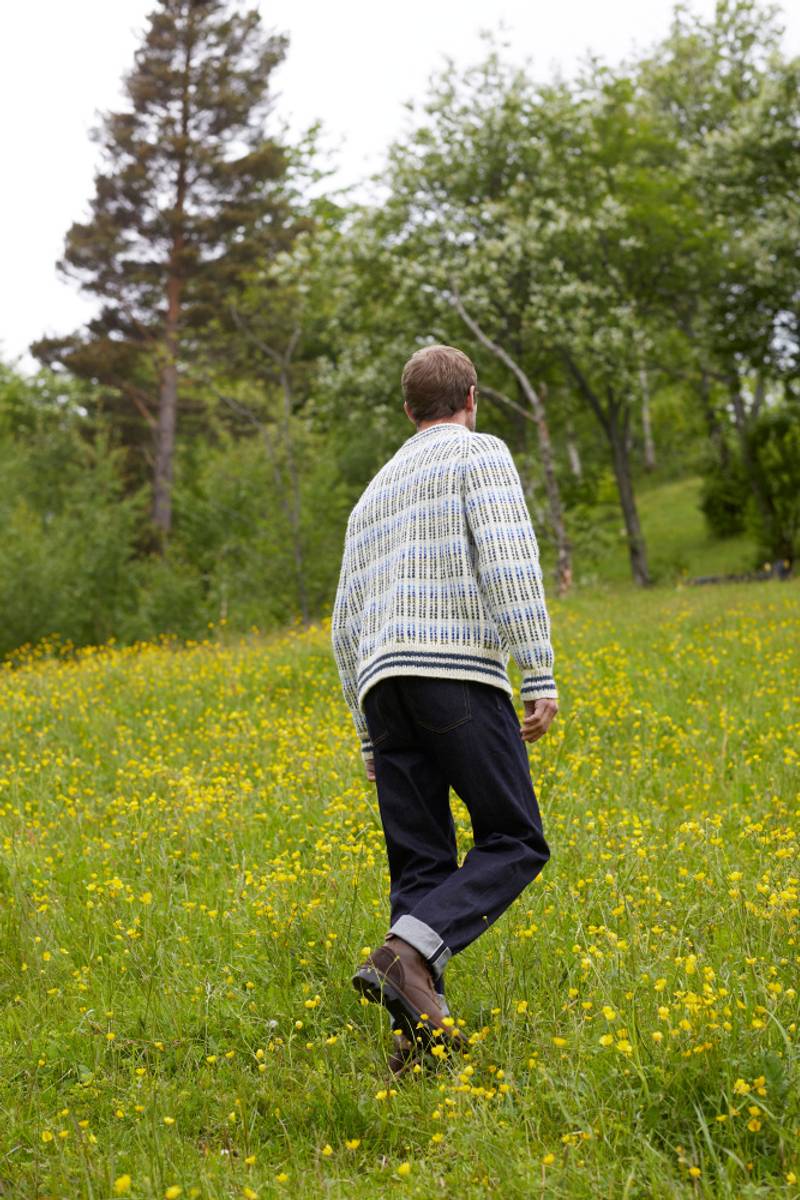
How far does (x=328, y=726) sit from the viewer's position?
25.2 feet

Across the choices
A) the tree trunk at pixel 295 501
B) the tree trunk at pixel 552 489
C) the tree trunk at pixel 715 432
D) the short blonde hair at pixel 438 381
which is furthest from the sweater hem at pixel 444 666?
the tree trunk at pixel 715 432

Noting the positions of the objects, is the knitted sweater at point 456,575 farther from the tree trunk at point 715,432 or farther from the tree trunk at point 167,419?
the tree trunk at point 715,432

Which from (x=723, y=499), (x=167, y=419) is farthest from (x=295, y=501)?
(x=723, y=499)

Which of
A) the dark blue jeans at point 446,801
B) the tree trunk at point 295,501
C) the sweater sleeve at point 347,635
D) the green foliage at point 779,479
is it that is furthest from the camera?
the green foliage at point 779,479

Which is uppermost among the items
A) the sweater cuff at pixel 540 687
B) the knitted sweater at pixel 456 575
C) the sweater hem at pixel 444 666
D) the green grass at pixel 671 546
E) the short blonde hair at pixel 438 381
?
the short blonde hair at pixel 438 381

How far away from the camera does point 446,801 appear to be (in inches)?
137

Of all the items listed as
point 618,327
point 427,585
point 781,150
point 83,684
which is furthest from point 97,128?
point 427,585

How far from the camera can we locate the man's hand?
3279mm

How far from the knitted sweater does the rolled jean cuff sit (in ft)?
2.43

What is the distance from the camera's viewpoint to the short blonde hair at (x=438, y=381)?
3.58 m

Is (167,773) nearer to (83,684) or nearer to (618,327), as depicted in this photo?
(83,684)

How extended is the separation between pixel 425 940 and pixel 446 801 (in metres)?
0.47

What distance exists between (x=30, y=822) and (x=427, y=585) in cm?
384

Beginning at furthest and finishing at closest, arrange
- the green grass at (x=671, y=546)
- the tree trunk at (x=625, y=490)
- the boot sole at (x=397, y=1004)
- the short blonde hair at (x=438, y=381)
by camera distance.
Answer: the green grass at (x=671, y=546) → the tree trunk at (x=625, y=490) → the short blonde hair at (x=438, y=381) → the boot sole at (x=397, y=1004)
